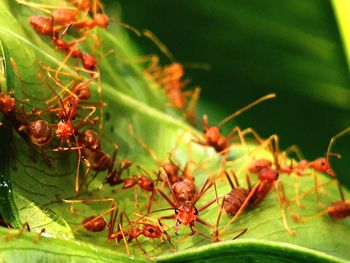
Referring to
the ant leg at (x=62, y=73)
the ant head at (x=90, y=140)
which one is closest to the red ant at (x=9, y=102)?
the ant leg at (x=62, y=73)

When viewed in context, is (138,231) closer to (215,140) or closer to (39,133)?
(39,133)

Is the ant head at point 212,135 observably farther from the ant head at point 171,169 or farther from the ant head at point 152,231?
the ant head at point 152,231

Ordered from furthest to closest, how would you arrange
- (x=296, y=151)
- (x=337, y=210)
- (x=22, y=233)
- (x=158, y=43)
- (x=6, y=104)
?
(x=158, y=43) < (x=296, y=151) < (x=337, y=210) < (x=6, y=104) < (x=22, y=233)

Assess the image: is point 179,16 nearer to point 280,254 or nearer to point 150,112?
point 150,112

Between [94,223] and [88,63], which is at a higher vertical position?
[88,63]

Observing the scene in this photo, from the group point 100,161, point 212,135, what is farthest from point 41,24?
point 212,135

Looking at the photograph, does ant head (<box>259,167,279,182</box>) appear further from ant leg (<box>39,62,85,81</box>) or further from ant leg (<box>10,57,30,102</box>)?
ant leg (<box>10,57,30,102</box>)

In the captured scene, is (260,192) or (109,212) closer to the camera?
(109,212)

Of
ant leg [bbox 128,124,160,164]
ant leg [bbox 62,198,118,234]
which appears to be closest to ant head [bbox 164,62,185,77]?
ant leg [bbox 128,124,160,164]
